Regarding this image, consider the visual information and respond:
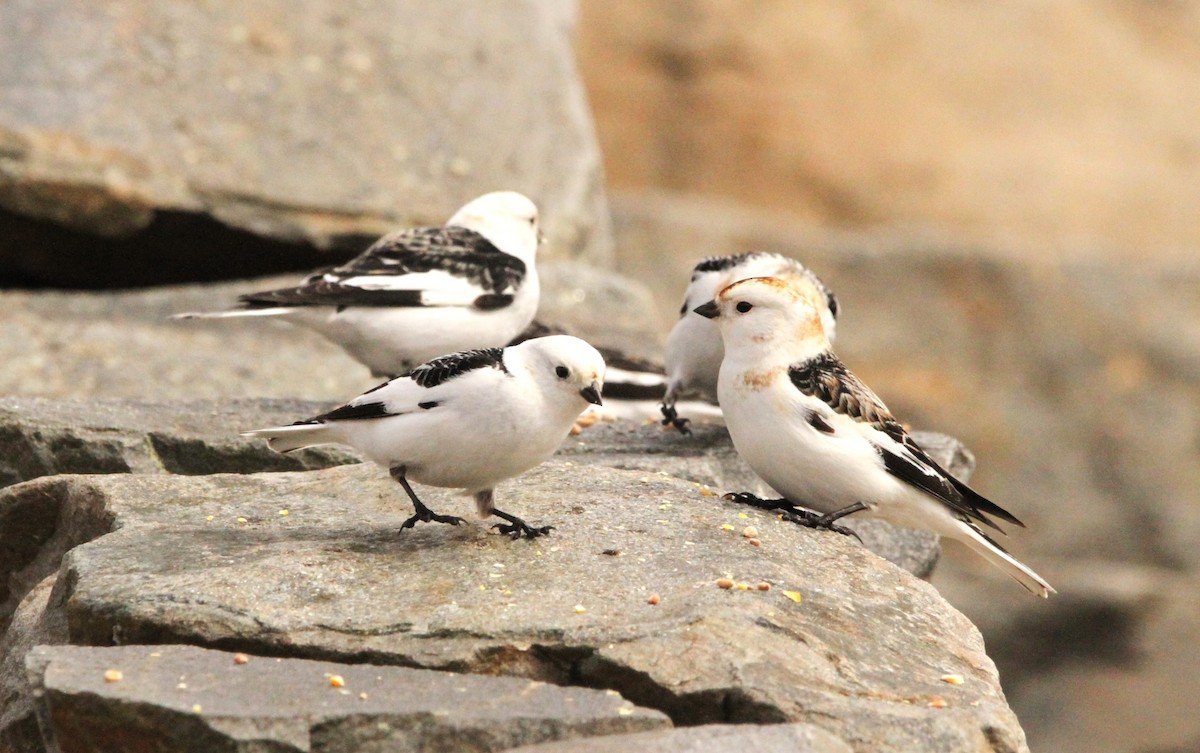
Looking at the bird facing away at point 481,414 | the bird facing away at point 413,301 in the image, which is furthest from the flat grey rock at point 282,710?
the bird facing away at point 413,301

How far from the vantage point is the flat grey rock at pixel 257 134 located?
9094mm

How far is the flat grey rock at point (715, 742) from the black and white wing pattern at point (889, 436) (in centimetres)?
177

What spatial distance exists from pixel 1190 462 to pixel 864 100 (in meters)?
5.22

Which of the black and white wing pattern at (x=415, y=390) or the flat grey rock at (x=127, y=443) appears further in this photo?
the flat grey rock at (x=127, y=443)

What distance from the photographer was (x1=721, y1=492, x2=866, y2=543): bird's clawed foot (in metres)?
5.32

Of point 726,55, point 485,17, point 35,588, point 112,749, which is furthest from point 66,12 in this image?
point 726,55

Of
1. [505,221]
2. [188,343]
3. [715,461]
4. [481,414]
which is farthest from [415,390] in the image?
[188,343]

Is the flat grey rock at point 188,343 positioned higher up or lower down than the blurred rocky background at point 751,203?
lower down

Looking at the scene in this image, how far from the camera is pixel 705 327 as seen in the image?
657 centimetres

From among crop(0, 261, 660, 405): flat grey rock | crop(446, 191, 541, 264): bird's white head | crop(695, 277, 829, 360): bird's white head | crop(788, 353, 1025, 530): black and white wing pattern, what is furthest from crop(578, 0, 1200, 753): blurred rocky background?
crop(695, 277, 829, 360): bird's white head

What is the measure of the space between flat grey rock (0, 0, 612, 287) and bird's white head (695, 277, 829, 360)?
438 cm

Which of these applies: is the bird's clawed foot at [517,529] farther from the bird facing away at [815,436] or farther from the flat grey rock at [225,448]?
the flat grey rock at [225,448]

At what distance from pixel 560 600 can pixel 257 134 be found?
5.99 metres

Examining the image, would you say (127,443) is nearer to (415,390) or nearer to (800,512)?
(415,390)
